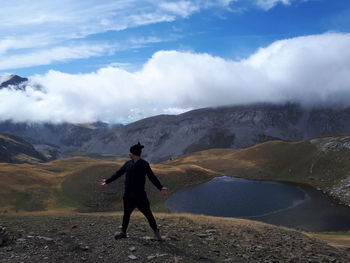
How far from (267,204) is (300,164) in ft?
149

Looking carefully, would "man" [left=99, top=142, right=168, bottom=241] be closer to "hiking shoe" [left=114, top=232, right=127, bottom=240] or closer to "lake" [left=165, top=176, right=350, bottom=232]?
"hiking shoe" [left=114, top=232, right=127, bottom=240]

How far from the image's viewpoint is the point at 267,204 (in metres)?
77.7

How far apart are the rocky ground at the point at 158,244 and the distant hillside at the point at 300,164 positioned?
70526mm

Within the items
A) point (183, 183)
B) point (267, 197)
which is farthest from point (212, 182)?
point (267, 197)

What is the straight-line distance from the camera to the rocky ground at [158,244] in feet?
47.8

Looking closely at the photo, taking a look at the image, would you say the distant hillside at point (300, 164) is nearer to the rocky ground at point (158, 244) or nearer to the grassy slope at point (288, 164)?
the grassy slope at point (288, 164)

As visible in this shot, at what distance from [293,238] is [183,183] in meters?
79.7

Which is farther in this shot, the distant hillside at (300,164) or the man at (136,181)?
the distant hillside at (300,164)

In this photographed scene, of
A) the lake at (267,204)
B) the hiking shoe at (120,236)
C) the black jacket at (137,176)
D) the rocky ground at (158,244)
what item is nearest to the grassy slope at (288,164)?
the lake at (267,204)

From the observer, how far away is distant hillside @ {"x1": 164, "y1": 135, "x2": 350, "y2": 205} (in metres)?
98.2

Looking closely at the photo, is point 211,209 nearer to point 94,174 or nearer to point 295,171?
point 94,174

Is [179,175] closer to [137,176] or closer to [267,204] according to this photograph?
[267,204]

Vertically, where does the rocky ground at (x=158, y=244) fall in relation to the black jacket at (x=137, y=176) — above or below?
below

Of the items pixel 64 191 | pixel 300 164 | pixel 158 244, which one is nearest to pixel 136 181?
pixel 158 244
